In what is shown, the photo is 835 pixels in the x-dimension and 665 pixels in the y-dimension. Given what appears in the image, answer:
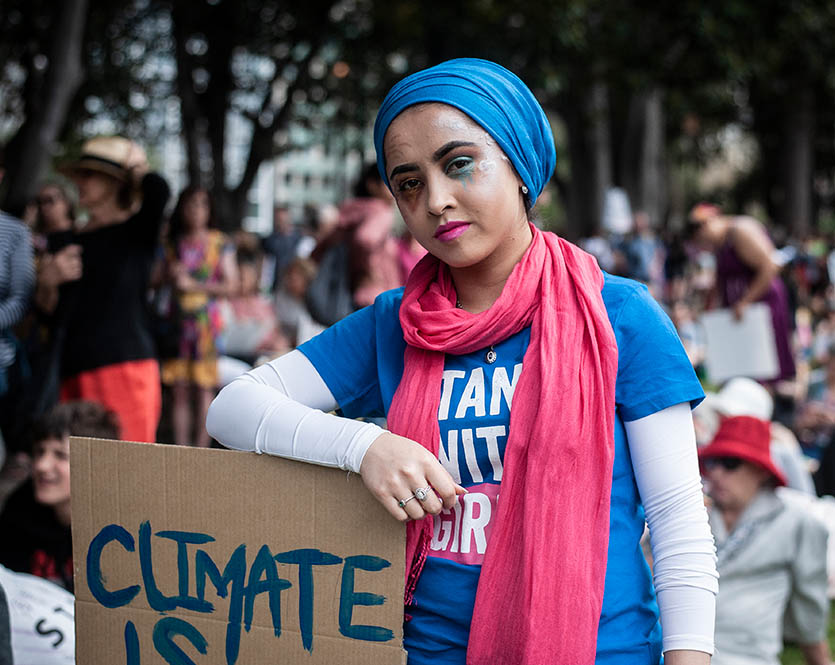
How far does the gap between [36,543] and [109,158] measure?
1668mm

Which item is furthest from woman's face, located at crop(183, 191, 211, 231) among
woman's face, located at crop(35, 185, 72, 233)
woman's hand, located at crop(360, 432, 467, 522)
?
woman's hand, located at crop(360, 432, 467, 522)

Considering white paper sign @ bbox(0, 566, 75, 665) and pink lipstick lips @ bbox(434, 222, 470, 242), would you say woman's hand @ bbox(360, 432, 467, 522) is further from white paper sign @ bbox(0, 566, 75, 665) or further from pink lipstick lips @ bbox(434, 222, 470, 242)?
white paper sign @ bbox(0, 566, 75, 665)

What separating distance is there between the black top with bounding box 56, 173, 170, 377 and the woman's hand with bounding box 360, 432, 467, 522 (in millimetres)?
3008

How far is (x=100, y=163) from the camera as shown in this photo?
4.42 meters

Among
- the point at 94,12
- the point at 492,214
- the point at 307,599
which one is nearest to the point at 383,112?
the point at 492,214

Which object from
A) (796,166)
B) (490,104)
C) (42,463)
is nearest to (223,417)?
(490,104)

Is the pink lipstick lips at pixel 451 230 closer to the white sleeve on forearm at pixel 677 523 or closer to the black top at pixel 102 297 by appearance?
the white sleeve on forearm at pixel 677 523

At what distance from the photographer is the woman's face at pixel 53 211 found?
245 inches

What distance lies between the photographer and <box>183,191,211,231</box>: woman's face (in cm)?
647

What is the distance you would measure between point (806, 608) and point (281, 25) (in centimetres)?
1482

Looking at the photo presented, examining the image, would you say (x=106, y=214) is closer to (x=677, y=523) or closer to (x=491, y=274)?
(x=491, y=274)

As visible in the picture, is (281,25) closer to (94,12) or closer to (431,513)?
(94,12)

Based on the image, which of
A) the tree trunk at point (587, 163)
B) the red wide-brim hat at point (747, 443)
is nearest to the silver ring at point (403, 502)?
the red wide-brim hat at point (747, 443)

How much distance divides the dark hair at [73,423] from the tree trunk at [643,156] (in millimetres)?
15681
